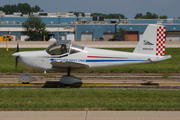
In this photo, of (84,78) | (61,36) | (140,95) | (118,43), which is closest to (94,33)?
(61,36)

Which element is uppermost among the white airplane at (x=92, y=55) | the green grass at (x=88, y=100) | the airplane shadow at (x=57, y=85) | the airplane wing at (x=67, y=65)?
the white airplane at (x=92, y=55)

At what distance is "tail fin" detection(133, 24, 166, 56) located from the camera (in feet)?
39.5

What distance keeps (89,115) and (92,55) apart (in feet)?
17.5

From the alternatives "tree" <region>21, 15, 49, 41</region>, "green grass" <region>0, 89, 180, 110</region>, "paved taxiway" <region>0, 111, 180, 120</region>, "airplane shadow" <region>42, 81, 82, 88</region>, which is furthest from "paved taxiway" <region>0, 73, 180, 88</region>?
"tree" <region>21, 15, 49, 41</region>

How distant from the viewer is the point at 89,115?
7309mm

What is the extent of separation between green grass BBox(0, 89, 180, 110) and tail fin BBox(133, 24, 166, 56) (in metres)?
2.47

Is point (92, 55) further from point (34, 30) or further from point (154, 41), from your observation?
point (34, 30)

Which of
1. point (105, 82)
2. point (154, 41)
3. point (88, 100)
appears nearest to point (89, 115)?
point (88, 100)

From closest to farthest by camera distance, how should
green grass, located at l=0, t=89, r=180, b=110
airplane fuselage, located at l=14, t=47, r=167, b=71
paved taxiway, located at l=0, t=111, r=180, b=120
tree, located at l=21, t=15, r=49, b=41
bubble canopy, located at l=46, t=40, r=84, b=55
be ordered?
paved taxiway, located at l=0, t=111, r=180, b=120, green grass, located at l=0, t=89, r=180, b=110, bubble canopy, located at l=46, t=40, r=84, b=55, airplane fuselage, located at l=14, t=47, r=167, b=71, tree, located at l=21, t=15, r=49, b=41

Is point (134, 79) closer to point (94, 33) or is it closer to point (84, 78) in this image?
point (84, 78)

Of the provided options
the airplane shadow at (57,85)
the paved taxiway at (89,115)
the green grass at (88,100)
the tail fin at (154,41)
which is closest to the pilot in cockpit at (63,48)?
the airplane shadow at (57,85)

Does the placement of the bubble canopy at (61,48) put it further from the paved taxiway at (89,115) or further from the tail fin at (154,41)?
the paved taxiway at (89,115)

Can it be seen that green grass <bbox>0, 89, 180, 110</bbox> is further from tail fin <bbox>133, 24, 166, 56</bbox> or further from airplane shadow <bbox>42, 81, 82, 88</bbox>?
tail fin <bbox>133, 24, 166, 56</bbox>

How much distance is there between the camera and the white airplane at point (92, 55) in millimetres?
12078
